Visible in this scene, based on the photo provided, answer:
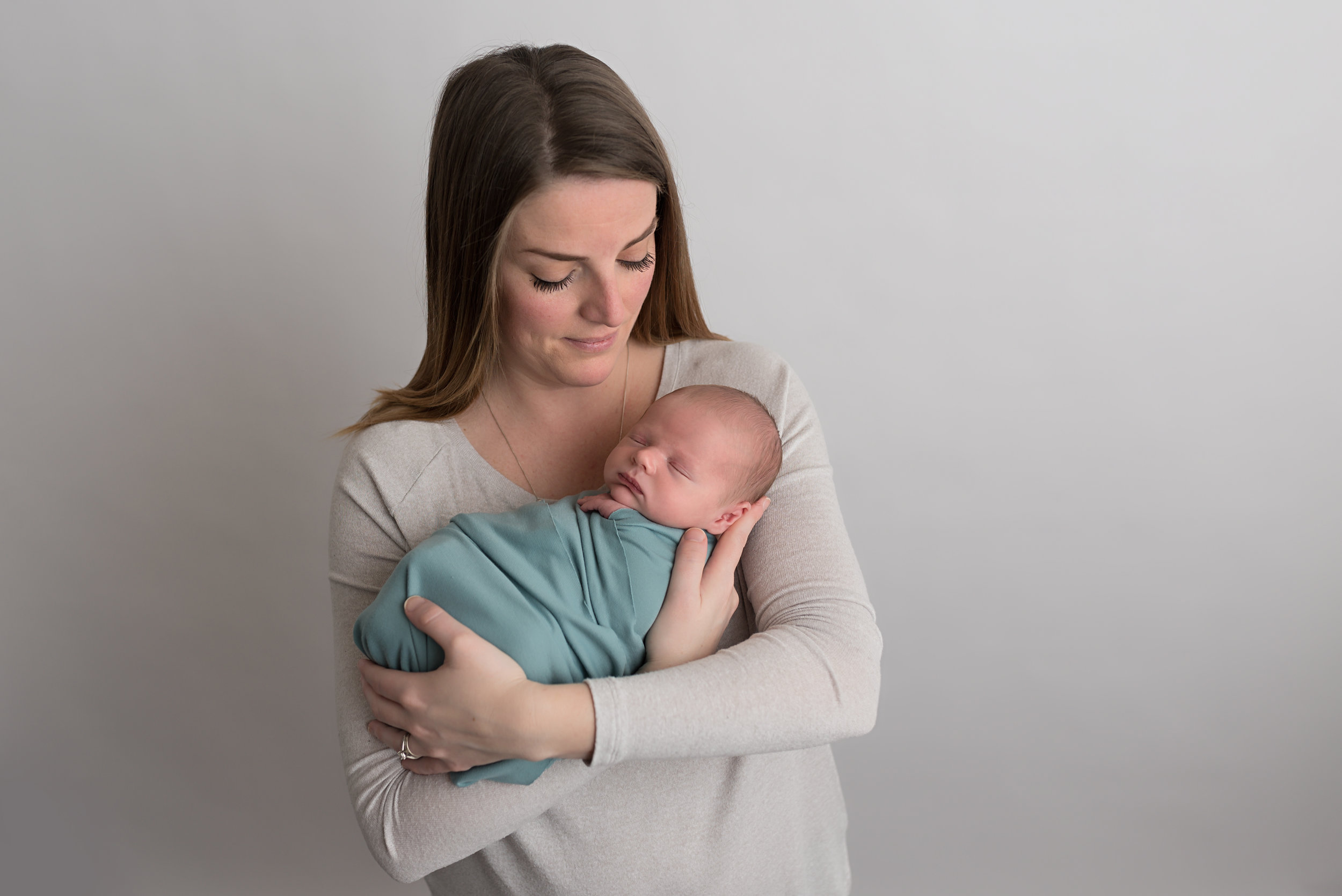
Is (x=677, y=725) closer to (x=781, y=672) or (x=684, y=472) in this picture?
(x=781, y=672)

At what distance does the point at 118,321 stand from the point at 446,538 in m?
1.73

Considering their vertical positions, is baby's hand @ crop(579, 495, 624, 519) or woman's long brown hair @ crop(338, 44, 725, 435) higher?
woman's long brown hair @ crop(338, 44, 725, 435)

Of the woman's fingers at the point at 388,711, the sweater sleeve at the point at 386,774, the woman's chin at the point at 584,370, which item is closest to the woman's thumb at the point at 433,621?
the woman's fingers at the point at 388,711

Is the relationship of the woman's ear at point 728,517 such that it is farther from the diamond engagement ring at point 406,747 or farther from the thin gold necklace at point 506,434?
the diamond engagement ring at point 406,747

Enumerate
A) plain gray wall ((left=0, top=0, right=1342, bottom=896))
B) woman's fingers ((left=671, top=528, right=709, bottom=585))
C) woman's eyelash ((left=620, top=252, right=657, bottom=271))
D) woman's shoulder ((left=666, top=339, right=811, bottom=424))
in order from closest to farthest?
woman's fingers ((left=671, top=528, right=709, bottom=585)) < woman's eyelash ((left=620, top=252, right=657, bottom=271)) < woman's shoulder ((left=666, top=339, right=811, bottom=424)) < plain gray wall ((left=0, top=0, right=1342, bottom=896))

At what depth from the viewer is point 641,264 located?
1540mm

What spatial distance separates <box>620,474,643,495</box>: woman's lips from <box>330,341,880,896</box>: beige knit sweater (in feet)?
0.70

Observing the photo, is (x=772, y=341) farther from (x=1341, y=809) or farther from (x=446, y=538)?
(x=1341, y=809)

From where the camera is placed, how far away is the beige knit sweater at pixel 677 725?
1246 millimetres

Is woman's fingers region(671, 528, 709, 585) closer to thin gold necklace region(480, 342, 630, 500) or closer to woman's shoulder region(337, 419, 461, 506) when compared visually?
thin gold necklace region(480, 342, 630, 500)

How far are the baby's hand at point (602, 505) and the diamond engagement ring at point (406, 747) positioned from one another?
43 cm

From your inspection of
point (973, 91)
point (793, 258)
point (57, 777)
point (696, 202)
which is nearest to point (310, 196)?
point (696, 202)

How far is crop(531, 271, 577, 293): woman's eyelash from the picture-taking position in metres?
1.47

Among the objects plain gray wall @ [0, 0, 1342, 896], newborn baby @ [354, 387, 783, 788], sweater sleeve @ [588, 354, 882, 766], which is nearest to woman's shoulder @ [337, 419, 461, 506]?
newborn baby @ [354, 387, 783, 788]
